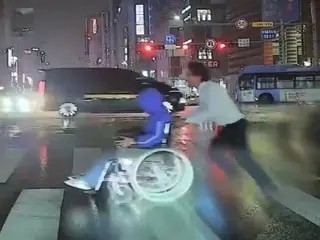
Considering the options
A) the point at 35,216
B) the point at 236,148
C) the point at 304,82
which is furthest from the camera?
the point at 304,82

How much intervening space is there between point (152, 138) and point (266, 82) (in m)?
38.2

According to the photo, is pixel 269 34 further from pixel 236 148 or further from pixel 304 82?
pixel 236 148

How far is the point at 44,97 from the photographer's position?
88.1ft

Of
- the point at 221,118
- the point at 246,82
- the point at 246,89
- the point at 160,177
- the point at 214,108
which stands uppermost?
the point at 246,82

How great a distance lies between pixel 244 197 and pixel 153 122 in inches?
56.2

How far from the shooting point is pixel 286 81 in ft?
147

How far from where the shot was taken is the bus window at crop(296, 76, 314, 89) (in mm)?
44094

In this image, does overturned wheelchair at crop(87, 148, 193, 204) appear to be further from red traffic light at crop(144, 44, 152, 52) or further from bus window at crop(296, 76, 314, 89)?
red traffic light at crop(144, 44, 152, 52)

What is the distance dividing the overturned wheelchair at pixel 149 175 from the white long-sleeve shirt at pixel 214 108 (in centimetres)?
59

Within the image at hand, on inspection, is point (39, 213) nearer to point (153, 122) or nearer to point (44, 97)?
point (153, 122)

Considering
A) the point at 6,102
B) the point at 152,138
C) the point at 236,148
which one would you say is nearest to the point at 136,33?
the point at 6,102

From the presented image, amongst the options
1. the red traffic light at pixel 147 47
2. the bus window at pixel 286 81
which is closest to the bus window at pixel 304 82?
the bus window at pixel 286 81

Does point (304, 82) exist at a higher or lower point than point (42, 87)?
higher

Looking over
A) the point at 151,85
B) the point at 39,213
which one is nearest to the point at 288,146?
the point at 39,213
